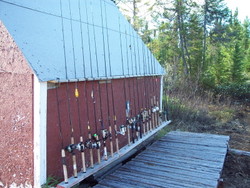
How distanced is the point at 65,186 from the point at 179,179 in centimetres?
182

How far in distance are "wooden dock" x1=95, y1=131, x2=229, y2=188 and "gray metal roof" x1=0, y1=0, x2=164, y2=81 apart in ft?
5.02

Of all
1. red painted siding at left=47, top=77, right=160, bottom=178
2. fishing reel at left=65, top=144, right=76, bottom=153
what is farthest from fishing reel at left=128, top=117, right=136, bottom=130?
fishing reel at left=65, top=144, right=76, bottom=153

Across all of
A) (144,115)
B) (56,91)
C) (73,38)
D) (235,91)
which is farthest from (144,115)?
(235,91)

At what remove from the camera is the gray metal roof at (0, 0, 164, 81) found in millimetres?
2930

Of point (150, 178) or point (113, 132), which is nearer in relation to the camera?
point (150, 178)

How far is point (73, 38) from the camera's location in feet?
12.0

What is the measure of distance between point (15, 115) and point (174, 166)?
2.71 metres

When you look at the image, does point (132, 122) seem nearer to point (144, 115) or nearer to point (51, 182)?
point (144, 115)

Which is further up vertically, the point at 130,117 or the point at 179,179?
the point at 130,117

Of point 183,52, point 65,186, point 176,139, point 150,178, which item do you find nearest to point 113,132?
point 150,178

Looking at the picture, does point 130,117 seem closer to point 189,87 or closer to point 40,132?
point 40,132

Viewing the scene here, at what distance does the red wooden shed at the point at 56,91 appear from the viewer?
2869 mm

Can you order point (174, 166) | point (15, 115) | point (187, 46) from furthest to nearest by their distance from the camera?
point (187, 46), point (174, 166), point (15, 115)

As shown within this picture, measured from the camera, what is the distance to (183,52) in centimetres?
1877
